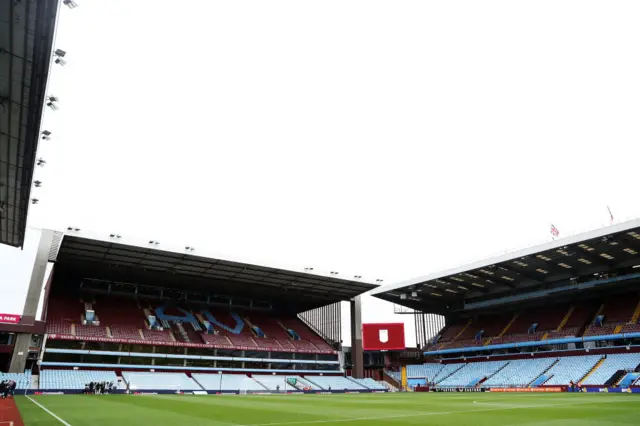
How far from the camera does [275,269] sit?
49688 millimetres

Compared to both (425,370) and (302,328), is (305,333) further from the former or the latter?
(425,370)

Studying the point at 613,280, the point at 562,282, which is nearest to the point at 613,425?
the point at 613,280

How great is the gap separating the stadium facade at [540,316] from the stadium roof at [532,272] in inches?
4.0

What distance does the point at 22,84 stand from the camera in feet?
44.0

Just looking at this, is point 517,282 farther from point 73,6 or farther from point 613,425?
point 73,6

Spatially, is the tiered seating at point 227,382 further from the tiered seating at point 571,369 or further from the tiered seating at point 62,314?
the tiered seating at point 571,369

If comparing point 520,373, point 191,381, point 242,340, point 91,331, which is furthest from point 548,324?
point 91,331

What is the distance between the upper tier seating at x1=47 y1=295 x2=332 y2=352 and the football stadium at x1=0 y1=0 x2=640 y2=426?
23 centimetres

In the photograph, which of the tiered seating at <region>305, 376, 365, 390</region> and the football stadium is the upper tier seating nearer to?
the football stadium

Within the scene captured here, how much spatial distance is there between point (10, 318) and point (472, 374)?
49547 millimetres

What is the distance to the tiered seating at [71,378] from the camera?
37.5 metres

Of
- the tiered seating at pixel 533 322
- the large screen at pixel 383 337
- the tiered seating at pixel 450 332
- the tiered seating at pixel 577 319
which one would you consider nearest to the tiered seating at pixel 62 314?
the large screen at pixel 383 337

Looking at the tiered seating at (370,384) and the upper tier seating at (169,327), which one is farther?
the tiered seating at (370,384)

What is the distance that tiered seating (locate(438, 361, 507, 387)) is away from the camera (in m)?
52.8
